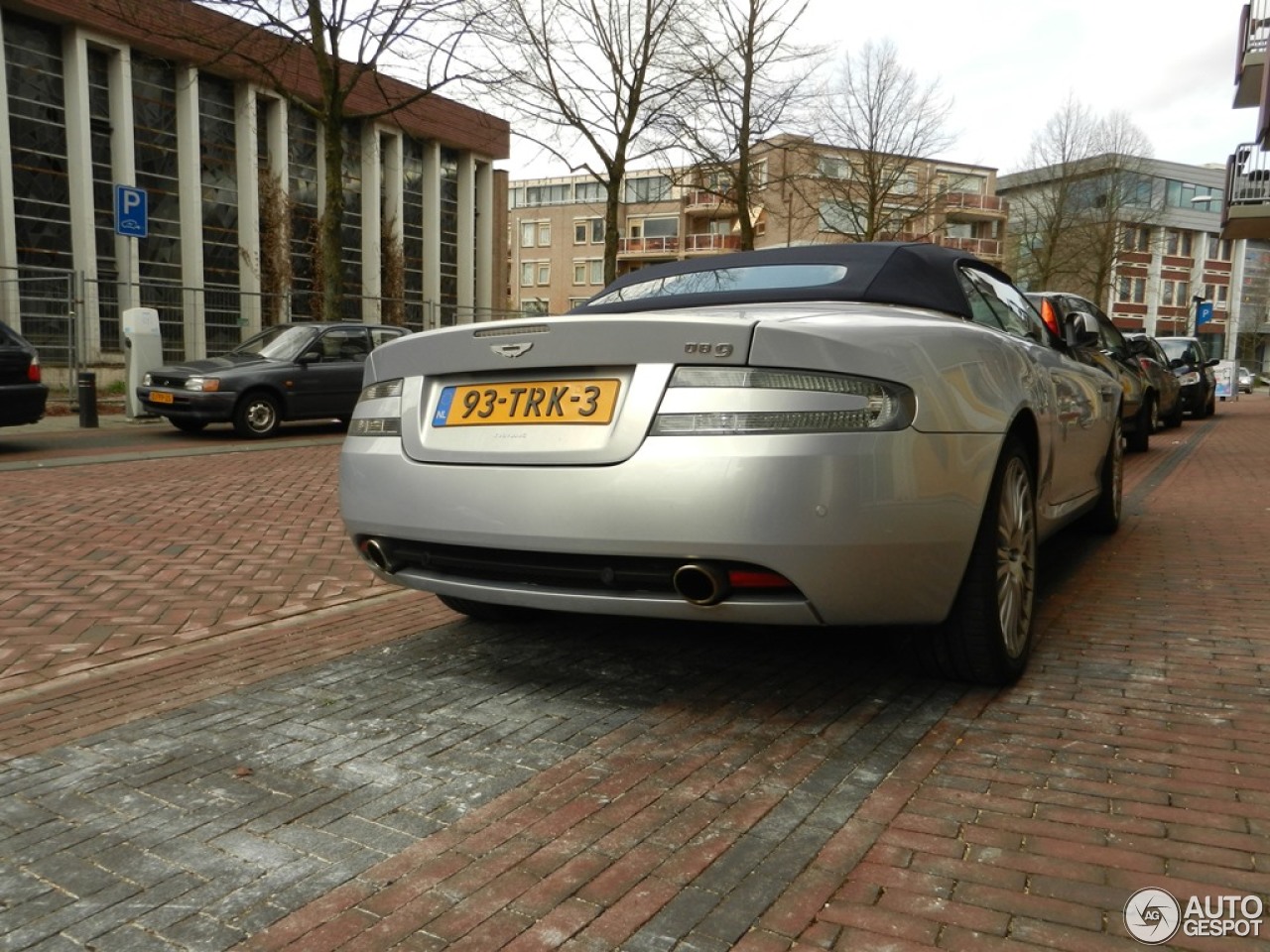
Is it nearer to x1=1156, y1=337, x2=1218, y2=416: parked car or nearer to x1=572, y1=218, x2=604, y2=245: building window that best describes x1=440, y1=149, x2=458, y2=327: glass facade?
x1=1156, y1=337, x2=1218, y2=416: parked car

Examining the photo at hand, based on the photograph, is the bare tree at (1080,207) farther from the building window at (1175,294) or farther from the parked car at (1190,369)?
the building window at (1175,294)

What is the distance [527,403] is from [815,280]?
144 centimetres

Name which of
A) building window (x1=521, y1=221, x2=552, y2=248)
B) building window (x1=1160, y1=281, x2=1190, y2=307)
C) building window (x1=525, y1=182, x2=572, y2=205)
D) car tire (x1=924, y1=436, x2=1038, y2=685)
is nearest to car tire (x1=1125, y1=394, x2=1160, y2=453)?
car tire (x1=924, y1=436, x2=1038, y2=685)

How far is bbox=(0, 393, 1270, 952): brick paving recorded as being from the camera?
203 centimetres

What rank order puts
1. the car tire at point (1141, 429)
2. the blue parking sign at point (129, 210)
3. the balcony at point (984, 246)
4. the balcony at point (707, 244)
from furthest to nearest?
the balcony at point (707, 244) < the balcony at point (984, 246) < the blue parking sign at point (129, 210) < the car tire at point (1141, 429)

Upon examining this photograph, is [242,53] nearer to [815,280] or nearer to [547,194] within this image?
[815,280]

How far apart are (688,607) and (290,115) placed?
32197 mm

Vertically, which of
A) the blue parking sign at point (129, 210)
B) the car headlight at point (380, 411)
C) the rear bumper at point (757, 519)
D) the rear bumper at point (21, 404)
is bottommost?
the rear bumper at point (21, 404)

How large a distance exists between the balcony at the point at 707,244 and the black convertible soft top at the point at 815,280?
68908 millimetres

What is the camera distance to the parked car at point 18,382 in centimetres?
Answer: 1062

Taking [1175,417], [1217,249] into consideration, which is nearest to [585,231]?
[1217,249]

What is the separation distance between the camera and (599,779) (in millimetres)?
2648

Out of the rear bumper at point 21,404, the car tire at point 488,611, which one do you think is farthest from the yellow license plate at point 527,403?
the rear bumper at point 21,404

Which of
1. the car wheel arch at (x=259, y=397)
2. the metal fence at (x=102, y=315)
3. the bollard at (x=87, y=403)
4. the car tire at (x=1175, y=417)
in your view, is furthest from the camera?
the car tire at (x=1175, y=417)
